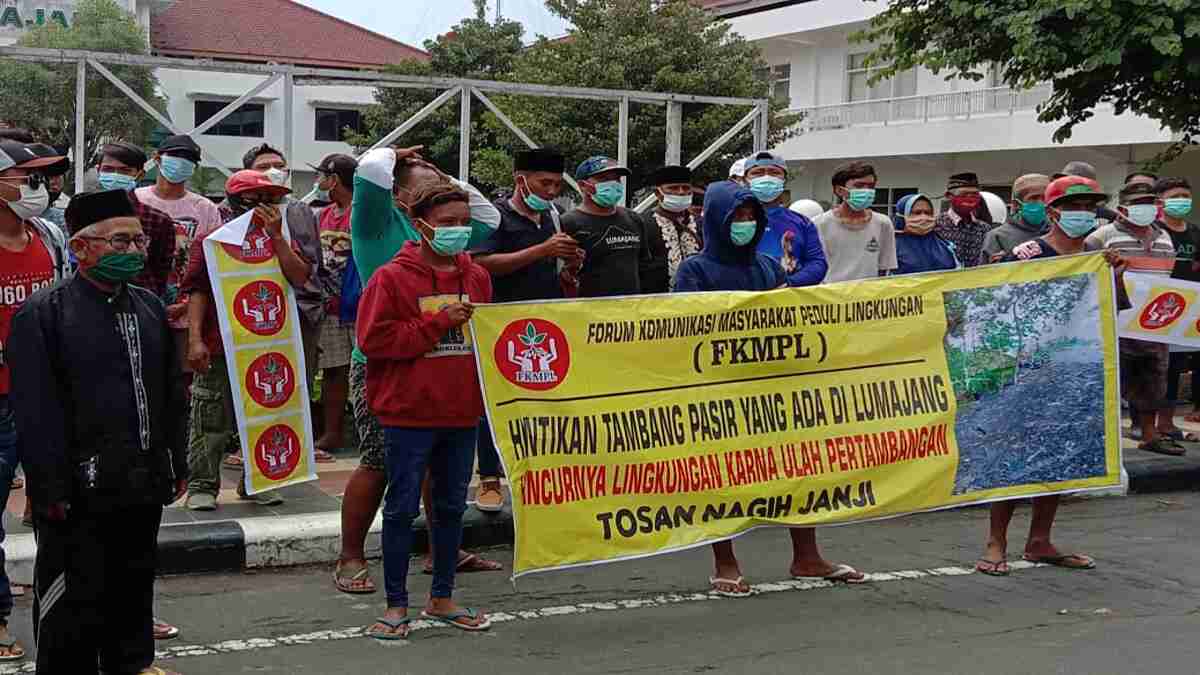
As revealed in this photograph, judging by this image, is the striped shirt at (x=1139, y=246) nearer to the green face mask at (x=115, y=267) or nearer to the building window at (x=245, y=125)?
the green face mask at (x=115, y=267)

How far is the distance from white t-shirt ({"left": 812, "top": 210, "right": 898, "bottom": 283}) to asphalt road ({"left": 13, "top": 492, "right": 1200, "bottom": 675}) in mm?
2269

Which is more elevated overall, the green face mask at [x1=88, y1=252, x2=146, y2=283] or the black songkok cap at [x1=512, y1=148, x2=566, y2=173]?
the black songkok cap at [x1=512, y1=148, x2=566, y2=173]

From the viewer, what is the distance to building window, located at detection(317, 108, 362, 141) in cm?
4606

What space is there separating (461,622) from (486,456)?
186cm

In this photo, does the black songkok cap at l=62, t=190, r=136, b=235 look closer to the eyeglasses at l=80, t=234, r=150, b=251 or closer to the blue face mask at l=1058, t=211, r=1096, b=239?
the eyeglasses at l=80, t=234, r=150, b=251

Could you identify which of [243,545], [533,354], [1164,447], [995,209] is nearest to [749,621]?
[533,354]

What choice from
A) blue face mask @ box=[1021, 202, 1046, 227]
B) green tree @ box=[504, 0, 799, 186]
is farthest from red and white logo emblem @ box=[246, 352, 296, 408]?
green tree @ box=[504, 0, 799, 186]

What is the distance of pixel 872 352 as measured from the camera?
6781mm

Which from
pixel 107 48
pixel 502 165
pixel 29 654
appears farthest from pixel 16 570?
pixel 107 48

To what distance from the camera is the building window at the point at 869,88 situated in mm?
32728

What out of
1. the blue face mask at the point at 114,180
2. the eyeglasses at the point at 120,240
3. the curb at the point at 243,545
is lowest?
the curb at the point at 243,545

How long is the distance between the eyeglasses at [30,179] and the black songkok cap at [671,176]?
4.17 m

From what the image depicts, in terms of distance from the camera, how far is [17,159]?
5617 millimetres

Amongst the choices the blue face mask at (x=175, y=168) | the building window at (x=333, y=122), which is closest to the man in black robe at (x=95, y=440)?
the blue face mask at (x=175, y=168)
